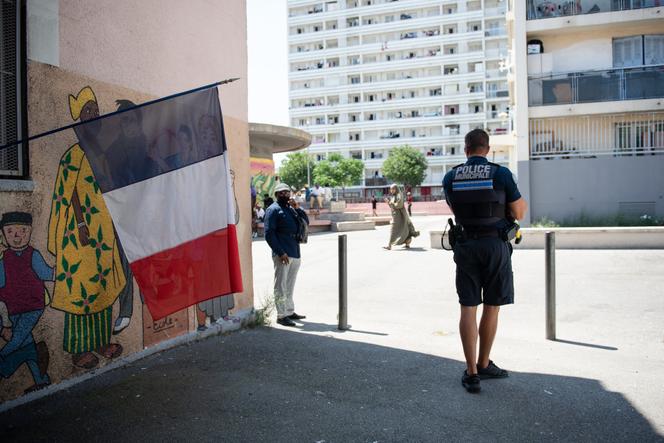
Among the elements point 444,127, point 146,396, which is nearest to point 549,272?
point 146,396

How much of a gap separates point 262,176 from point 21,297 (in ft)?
83.6

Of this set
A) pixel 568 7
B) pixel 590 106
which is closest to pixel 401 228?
pixel 590 106

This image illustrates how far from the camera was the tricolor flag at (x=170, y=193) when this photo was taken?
391 cm

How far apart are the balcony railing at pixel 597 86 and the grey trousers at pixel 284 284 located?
597 inches

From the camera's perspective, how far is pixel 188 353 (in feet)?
18.2

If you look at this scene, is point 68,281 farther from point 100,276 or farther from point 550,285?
point 550,285

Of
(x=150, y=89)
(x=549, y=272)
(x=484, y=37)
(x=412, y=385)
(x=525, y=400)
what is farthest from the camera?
(x=484, y=37)

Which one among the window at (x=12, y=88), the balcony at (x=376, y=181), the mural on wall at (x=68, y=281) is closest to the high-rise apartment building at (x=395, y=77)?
the balcony at (x=376, y=181)

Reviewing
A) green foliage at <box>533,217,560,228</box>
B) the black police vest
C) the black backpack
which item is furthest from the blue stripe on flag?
green foliage at <box>533,217,560,228</box>

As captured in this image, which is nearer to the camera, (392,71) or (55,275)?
(55,275)

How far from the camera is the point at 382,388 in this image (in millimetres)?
4441

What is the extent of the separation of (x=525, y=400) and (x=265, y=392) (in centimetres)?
194

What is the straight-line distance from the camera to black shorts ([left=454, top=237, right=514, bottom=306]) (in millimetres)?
4316

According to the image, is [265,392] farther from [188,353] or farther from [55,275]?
[55,275]
